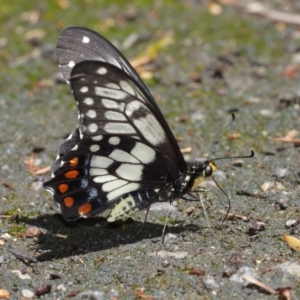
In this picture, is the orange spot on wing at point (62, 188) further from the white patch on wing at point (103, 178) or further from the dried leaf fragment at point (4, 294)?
the dried leaf fragment at point (4, 294)

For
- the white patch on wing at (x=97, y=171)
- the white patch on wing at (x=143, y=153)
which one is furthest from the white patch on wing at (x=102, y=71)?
the white patch on wing at (x=97, y=171)

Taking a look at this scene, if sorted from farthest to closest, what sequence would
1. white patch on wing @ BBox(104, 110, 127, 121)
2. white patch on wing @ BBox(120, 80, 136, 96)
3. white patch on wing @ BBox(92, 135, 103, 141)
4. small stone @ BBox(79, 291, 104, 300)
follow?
white patch on wing @ BBox(92, 135, 103, 141)
white patch on wing @ BBox(104, 110, 127, 121)
white patch on wing @ BBox(120, 80, 136, 96)
small stone @ BBox(79, 291, 104, 300)

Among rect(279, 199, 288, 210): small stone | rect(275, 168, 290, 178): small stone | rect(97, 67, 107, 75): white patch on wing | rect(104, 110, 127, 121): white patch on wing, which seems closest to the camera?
rect(97, 67, 107, 75): white patch on wing

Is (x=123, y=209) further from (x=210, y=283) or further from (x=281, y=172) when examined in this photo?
(x=281, y=172)

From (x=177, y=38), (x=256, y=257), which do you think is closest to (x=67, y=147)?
(x=256, y=257)

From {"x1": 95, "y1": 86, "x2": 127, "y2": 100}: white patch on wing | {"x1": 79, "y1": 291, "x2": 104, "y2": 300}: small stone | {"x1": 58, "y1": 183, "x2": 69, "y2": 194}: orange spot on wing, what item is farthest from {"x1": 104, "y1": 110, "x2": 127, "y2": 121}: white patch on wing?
{"x1": 79, "y1": 291, "x2": 104, "y2": 300}: small stone

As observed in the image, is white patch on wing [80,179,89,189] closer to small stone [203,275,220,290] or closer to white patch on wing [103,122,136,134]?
white patch on wing [103,122,136,134]

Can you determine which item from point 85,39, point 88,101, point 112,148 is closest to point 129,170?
point 112,148
